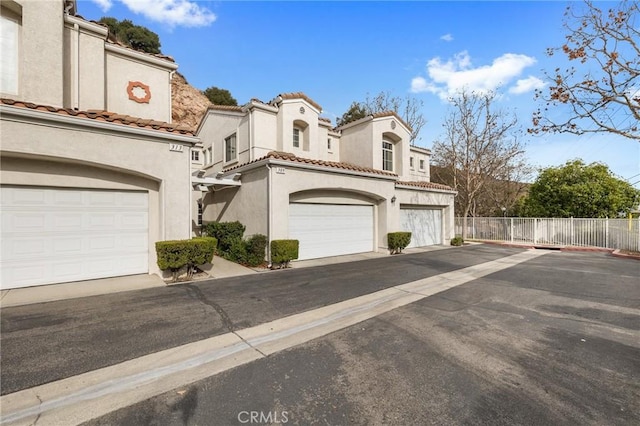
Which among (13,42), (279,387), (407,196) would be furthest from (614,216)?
(13,42)

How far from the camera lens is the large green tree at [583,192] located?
17.4m

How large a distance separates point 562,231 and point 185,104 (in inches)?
1437

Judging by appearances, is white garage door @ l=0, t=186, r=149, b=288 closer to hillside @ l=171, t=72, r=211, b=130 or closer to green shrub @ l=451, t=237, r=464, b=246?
green shrub @ l=451, t=237, r=464, b=246

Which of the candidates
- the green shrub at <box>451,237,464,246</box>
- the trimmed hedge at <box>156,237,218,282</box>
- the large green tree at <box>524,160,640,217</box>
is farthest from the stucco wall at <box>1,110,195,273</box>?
the large green tree at <box>524,160,640,217</box>

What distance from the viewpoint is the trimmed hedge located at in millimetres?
7156

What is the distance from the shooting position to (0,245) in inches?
243

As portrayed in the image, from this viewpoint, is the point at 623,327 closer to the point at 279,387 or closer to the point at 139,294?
the point at 279,387

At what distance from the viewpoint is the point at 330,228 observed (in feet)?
39.2

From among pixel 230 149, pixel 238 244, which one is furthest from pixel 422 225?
pixel 230 149

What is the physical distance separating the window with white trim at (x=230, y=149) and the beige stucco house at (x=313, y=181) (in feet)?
0.19

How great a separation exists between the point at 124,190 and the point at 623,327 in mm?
11397

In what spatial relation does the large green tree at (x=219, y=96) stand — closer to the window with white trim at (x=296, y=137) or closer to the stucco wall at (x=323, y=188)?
the window with white trim at (x=296, y=137)

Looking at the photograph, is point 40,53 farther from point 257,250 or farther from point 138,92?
point 257,250

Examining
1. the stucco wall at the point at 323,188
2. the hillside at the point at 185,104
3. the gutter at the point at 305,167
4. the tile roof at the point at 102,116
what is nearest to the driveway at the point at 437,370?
the stucco wall at the point at 323,188
